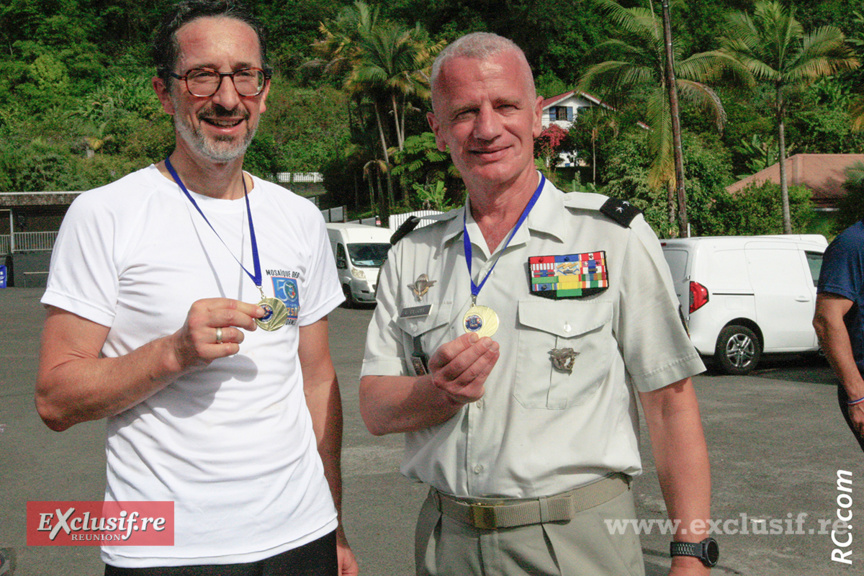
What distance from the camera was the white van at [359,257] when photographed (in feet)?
72.1

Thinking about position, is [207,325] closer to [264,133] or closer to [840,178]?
[840,178]

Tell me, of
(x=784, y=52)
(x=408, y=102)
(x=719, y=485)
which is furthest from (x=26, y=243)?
(x=719, y=485)

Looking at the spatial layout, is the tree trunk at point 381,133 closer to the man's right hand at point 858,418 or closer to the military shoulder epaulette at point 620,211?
the man's right hand at point 858,418

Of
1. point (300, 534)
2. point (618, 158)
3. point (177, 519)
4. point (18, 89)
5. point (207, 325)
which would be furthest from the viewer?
point (18, 89)

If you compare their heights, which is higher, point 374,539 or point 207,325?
point 207,325

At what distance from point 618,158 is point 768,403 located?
26245mm

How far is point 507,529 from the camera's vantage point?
2.25 meters

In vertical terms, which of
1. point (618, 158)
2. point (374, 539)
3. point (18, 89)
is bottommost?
point (374, 539)

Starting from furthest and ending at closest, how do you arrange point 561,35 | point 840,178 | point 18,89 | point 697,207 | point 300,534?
1. point 18,89
2. point 561,35
3. point 840,178
4. point 697,207
5. point 300,534

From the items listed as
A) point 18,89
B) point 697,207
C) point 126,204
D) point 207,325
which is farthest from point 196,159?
point 18,89

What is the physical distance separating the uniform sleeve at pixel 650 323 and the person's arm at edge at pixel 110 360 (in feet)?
3.42

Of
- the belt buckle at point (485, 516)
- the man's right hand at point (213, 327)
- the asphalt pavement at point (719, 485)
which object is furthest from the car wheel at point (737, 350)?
the man's right hand at point (213, 327)

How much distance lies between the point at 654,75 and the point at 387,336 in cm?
2667

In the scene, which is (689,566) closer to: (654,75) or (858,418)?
(858,418)
